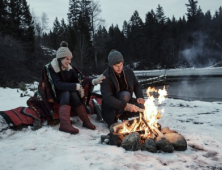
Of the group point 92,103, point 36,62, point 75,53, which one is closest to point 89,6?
point 75,53

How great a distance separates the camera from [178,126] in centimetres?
362

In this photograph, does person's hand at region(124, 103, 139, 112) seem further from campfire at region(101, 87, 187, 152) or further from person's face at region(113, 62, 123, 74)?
person's face at region(113, 62, 123, 74)

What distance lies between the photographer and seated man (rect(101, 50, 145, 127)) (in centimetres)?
319

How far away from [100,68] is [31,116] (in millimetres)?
25273

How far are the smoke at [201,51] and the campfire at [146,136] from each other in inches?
1742

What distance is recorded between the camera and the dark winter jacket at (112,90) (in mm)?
3133

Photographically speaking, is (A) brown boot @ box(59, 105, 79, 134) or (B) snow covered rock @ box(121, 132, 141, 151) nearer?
(B) snow covered rock @ box(121, 132, 141, 151)

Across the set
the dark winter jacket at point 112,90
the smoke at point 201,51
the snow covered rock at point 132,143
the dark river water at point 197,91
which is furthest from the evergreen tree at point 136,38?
the snow covered rock at point 132,143

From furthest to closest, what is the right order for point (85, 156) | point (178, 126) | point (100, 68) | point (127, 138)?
point (100, 68) → point (178, 126) → point (127, 138) → point (85, 156)

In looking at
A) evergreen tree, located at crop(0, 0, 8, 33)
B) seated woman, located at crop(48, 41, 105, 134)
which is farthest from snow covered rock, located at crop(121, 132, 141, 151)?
evergreen tree, located at crop(0, 0, 8, 33)

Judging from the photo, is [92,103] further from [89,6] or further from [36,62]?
[89,6]

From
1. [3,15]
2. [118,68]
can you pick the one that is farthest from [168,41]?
[118,68]

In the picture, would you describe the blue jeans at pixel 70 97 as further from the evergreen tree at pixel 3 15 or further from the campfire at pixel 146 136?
the evergreen tree at pixel 3 15

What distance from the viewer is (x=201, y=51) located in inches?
1764
